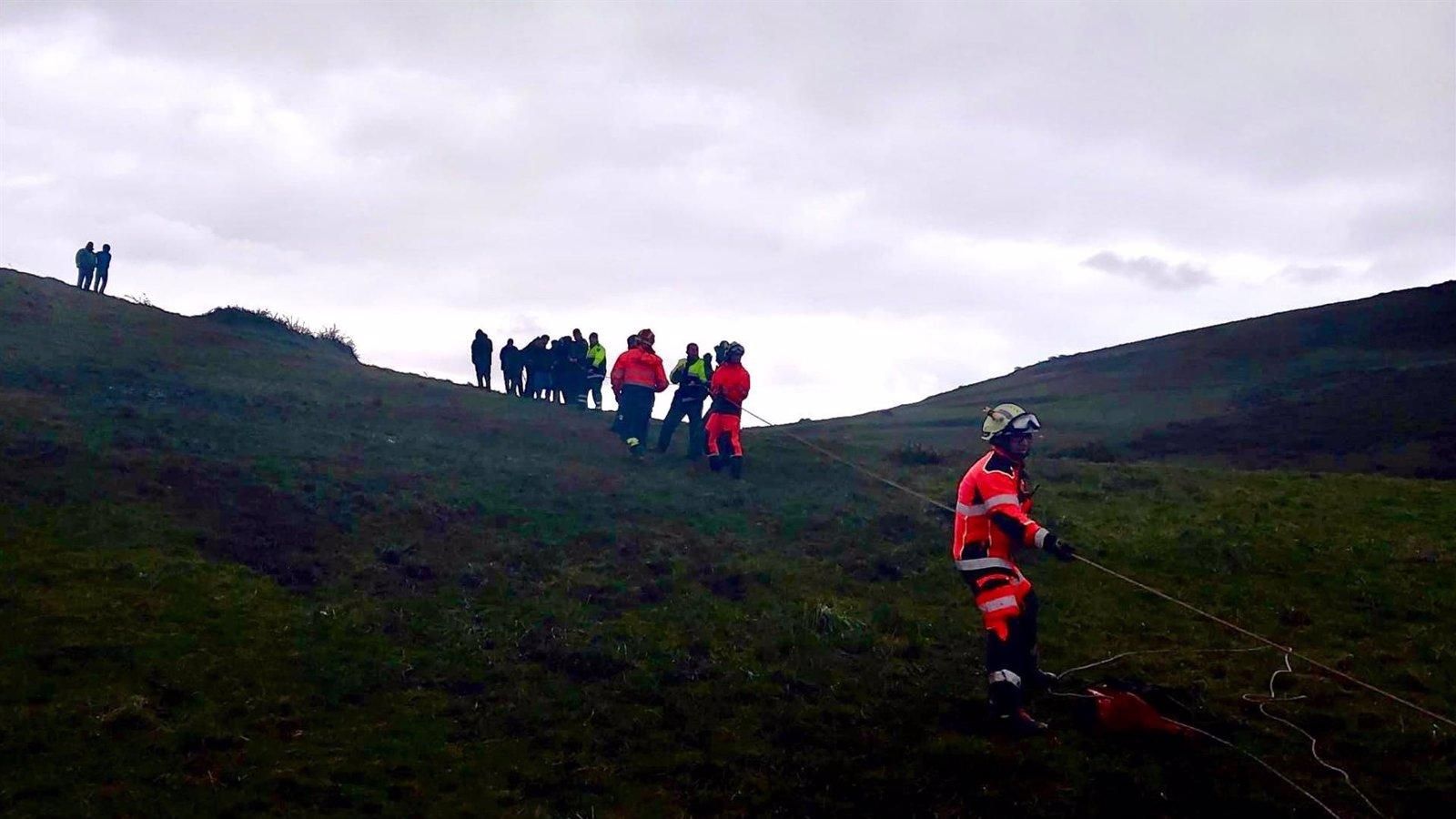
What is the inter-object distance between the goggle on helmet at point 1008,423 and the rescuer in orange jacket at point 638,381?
40.4 ft

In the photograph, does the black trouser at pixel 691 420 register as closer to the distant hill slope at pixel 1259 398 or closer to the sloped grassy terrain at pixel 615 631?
the sloped grassy terrain at pixel 615 631

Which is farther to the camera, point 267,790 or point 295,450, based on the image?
point 295,450

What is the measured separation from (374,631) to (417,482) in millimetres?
7028

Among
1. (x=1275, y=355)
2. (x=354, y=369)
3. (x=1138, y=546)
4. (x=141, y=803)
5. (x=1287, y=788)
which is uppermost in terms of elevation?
(x=1275, y=355)

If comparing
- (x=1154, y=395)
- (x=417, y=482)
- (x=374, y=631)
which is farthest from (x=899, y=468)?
(x=1154, y=395)

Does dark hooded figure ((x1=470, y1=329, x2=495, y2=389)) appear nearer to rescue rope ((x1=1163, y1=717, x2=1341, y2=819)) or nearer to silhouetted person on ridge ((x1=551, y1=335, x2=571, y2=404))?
silhouetted person on ridge ((x1=551, y1=335, x2=571, y2=404))

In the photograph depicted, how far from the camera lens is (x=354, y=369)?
3231 cm

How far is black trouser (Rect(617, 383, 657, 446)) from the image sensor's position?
21.2 m

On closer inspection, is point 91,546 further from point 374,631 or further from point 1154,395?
point 1154,395

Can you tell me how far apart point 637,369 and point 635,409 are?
85 centimetres

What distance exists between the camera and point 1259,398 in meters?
36.8

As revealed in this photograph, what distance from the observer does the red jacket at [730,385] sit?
19.2m

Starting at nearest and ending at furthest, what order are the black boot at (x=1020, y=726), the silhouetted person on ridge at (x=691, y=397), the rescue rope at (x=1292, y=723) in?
1. the rescue rope at (x=1292, y=723)
2. the black boot at (x=1020, y=726)
3. the silhouetted person on ridge at (x=691, y=397)

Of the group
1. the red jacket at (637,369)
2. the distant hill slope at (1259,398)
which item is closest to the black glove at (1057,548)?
the red jacket at (637,369)
